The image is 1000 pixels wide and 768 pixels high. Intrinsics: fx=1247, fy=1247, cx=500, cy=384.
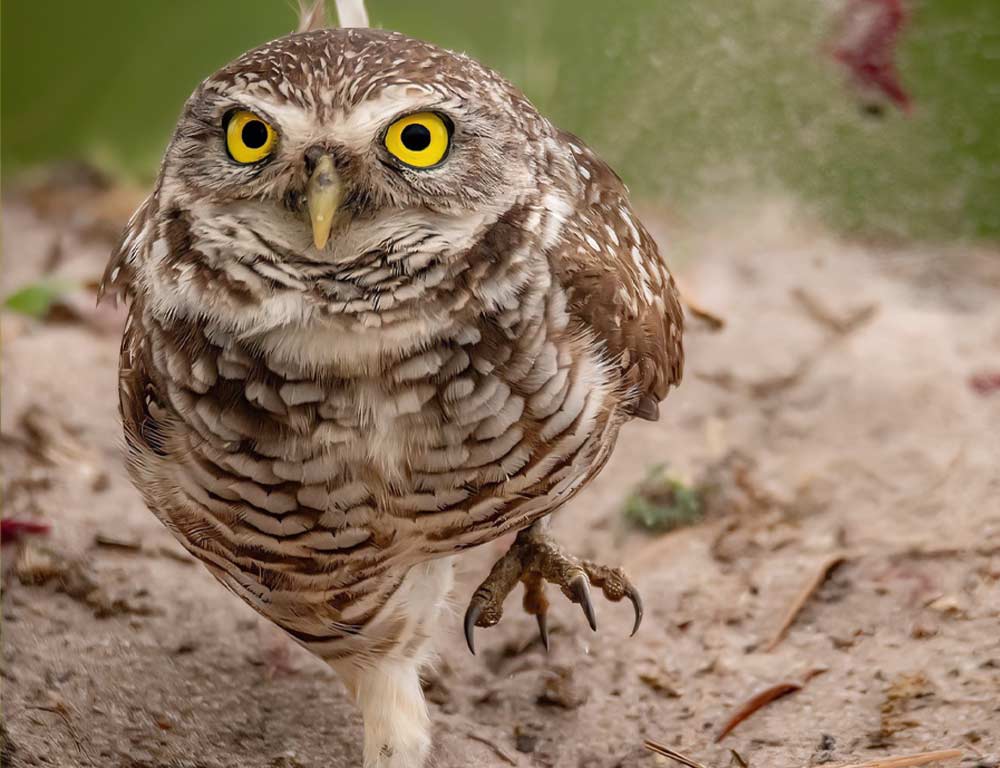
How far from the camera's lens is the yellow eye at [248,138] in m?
1.92

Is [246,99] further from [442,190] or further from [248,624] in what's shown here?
[248,624]

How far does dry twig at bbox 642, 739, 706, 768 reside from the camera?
241cm

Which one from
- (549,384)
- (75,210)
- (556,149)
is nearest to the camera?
(549,384)

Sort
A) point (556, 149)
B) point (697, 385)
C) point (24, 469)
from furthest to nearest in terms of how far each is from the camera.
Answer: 1. point (697, 385)
2. point (24, 469)
3. point (556, 149)

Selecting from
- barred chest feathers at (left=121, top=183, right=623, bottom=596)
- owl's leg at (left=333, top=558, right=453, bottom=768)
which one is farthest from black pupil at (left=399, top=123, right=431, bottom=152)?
owl's leg at (left=333, top=558, right=453, bottom=768)

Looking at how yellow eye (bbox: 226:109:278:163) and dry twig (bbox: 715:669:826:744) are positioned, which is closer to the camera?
yellow eye (bbox: 226:109:278:163)

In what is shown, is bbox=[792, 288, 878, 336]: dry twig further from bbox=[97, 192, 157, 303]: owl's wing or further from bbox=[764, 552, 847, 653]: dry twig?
bbox=[97, 192, 157, 303]: owl's wing

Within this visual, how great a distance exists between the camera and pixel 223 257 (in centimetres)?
Answer: 198

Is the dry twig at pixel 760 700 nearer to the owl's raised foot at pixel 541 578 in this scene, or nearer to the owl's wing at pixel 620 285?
the owl's raised foot at pixel 541 578

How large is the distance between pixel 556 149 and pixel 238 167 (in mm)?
628

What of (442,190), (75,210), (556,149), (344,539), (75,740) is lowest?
(75,740)

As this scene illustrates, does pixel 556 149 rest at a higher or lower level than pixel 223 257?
higher

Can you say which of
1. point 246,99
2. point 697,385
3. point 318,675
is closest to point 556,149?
point 246,99

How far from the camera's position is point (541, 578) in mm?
2859
